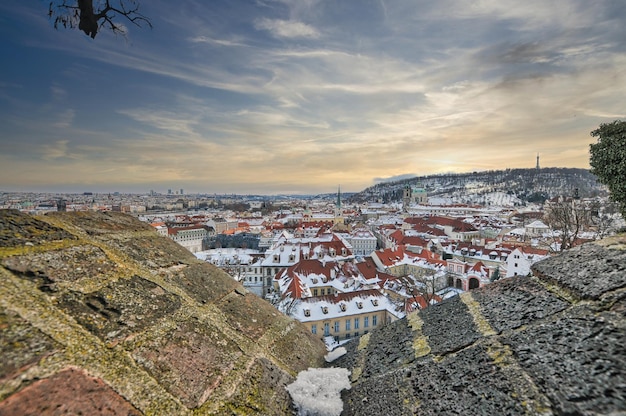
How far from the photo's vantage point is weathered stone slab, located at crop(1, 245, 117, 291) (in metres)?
3.35

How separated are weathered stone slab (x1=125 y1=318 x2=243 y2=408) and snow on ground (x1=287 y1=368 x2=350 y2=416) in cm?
108

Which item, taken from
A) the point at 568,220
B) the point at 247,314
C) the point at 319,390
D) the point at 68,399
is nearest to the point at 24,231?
the point at 68,399

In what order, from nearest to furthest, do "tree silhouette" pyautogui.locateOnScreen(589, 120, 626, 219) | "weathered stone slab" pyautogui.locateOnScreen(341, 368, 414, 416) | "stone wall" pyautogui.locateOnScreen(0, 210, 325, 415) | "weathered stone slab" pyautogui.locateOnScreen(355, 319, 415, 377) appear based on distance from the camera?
1. "stone wall" pyautogui.locateOnScreen(0, 210, 325, 415)
2. "weathered stone slab" pyautogui.locateOnScreen(341, 368, 414, 416)
3. "weathered stone slab" pyautogui.locateOnScreen(355, 319, 415, 377)
4. "tree silhouette" pyautogui.locateOnScreen(589, 120, 626, 219)

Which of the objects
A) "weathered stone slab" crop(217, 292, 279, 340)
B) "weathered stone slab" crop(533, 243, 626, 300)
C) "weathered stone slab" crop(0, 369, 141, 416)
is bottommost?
"weathered stone slab" crop(217, 292, 279, 340)

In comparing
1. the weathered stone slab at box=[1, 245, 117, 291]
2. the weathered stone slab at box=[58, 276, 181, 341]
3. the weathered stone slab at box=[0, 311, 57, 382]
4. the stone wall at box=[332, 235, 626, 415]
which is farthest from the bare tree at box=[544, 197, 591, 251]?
the weathered stone slab at box=[0, 311, 57, 382]

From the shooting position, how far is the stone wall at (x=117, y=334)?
272 centimetres

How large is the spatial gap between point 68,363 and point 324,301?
22.1m

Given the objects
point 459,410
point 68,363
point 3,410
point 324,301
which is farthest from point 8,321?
point 324,301

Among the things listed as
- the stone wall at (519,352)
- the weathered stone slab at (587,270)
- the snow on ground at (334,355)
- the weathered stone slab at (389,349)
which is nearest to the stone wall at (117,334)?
the snow on ground at (334,355)

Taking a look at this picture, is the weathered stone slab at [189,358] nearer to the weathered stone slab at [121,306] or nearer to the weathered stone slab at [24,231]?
the weathered stone slab at [121,306]

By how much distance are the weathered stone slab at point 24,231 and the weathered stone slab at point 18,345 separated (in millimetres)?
1100

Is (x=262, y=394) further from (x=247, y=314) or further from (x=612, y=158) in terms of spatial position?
(x=612, y=158)

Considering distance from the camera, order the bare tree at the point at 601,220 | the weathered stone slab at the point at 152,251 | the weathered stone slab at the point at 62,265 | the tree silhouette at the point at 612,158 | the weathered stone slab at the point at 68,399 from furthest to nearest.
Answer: the bare tree at the point at 601,220 < the tree silhouette at the point at 612,158 < the weathered stone slab at the point at 152,251 < the weathered stone slab at the point at 62,265 < the weathered stone slab at the point at 68,399

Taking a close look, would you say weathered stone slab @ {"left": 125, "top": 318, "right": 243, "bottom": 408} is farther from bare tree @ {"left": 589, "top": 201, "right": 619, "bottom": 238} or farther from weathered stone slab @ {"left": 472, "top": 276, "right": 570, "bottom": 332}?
bare tree @ {"left": 589, "top": 201, "right": 619, "bottom": 238}
